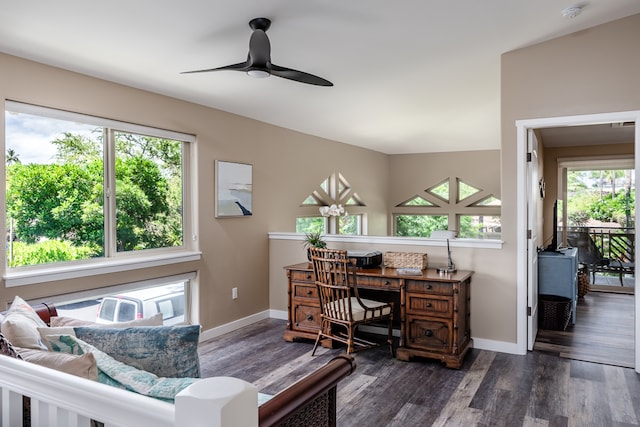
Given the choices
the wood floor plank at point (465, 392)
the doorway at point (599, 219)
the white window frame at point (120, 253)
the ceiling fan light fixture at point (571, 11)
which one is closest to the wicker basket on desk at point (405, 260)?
the wood floor plank at point (465, 392)

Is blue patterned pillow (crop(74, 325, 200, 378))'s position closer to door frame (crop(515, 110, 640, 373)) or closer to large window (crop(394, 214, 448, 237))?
door frame (crop(515, 110, 640, 373))

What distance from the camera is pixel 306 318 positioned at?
4.25m

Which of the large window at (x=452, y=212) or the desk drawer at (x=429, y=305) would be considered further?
the large window at (x=452, y=212)

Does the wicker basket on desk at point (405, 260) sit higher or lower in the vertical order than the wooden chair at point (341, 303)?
higher

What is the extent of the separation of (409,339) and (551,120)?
2.25m

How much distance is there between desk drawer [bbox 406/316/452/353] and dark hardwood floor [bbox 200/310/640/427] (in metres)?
0.15

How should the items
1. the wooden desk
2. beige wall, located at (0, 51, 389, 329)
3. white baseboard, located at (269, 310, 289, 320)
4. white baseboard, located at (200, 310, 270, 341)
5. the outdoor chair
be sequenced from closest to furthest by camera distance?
beige wall, located at (0, 51, 389, 329)
the wooden desk
white baseboard, located at (200, 310, 270, 341)
white baseboard, located at (269, 310, 289, 320)
the outdoor chair

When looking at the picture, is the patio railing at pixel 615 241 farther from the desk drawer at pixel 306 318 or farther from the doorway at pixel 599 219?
the desk drawer at pixel 306 318

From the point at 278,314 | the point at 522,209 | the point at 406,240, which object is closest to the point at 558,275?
the point at 522,209

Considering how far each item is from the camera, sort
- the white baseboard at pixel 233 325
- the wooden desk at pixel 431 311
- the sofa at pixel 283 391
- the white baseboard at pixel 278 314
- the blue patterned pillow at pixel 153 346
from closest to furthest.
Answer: the sofa at pixel 283 391, the blue patterned pillow at pixel 153 346, the wooden desk at pixel 431 311, the white baseboard at pixel 233 325, the white baseboard at pixel 278 314

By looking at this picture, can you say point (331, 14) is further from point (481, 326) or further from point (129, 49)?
point (481, 326)

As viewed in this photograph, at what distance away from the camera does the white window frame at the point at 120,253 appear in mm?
2961

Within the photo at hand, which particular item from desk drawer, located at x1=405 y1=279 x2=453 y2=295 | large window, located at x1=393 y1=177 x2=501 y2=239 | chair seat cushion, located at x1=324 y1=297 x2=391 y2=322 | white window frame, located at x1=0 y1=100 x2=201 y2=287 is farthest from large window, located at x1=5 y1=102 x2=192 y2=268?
large window, located at x1=393 y1=177 x2=501 y2=239

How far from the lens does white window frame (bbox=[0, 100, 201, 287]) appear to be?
9.71ft
